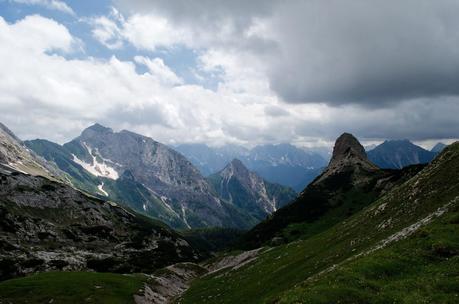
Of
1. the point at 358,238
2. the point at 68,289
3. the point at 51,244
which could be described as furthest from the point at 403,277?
the point at 51,244

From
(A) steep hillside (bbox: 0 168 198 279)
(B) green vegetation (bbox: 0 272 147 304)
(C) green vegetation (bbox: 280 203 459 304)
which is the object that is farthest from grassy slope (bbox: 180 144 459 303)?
(A) steep hillside (bbox: 0 168 198 279)

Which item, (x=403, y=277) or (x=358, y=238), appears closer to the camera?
(x=403, y=277)

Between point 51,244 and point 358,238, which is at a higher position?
point 358,238

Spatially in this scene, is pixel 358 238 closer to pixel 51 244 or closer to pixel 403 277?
pixel 403 277

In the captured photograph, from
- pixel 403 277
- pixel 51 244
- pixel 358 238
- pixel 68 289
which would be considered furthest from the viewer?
pixel 51 244

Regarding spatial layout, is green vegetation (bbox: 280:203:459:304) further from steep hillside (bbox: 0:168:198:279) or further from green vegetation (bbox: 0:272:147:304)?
steep hillside (bbox: 0:168:198:279)

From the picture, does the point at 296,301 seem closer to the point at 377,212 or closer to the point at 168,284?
the point at 377,212

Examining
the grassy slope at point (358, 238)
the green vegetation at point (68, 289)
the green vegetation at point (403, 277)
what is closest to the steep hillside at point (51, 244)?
the green vegetation at point (68, 289)

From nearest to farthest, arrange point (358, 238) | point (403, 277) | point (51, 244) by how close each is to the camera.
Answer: point (403, 277) < point (358, 238) < point (51, 244)

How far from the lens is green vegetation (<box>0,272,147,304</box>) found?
2336 inches

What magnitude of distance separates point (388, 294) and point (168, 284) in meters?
69.7

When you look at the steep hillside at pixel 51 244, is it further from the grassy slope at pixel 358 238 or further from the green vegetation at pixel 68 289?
the grassy slope at pixel 358 238

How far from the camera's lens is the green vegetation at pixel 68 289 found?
195 ft

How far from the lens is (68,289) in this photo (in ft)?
210
